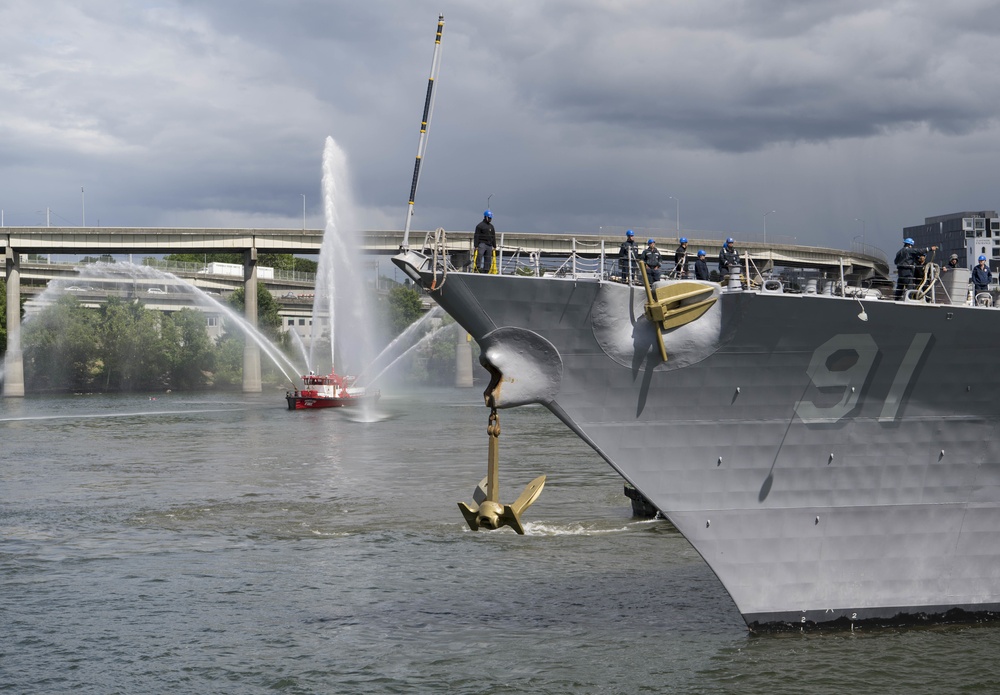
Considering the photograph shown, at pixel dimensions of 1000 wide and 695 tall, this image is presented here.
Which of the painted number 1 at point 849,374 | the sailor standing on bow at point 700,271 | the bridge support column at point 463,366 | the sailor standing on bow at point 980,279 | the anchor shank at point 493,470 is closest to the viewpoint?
the anchor shank at point 493,470

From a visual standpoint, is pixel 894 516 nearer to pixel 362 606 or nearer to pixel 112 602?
pixel 362 606

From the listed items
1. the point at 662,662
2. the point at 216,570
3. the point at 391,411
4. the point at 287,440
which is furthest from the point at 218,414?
Answer: the point at 662,662

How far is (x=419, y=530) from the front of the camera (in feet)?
98.4

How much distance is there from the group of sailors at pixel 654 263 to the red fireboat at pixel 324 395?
64270 millimetres

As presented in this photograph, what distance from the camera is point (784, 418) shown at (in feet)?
57.9

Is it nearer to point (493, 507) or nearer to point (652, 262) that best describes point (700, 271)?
point (652, 262)

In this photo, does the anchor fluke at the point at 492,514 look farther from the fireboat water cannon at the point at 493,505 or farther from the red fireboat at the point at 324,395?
the red fireboat at the point at 324,395

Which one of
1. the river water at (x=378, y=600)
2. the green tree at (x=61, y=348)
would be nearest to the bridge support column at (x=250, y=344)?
the green tree at (x=61, y=348)

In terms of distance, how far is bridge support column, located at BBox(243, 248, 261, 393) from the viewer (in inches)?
4599

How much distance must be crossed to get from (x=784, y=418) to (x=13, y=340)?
108654mm

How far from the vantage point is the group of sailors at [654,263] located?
1759 centimetres

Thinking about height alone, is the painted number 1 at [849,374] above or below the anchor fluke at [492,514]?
above

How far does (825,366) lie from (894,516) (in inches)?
115

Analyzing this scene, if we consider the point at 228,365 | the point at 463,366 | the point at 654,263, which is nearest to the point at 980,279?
the point at 654,263
